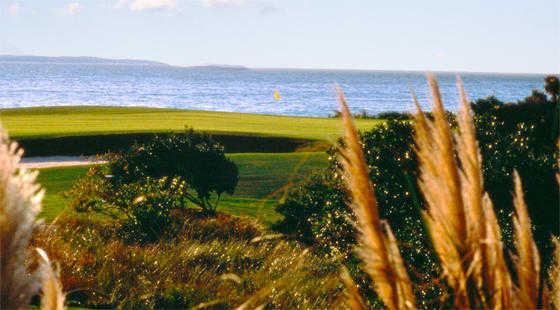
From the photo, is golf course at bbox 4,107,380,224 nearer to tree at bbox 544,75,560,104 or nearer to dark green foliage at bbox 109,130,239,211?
dark green foliage at bbox 109,130,239,211

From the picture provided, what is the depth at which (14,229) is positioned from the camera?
5.22 feet

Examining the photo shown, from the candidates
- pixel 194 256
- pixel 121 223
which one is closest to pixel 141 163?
pixel 121 223

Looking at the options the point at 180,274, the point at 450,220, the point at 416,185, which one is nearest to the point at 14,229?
the point at 450,220

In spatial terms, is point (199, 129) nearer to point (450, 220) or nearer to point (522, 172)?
point (522, 172)

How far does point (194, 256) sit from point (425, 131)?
8274 millimetres

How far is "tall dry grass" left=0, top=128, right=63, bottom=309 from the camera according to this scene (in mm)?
1568

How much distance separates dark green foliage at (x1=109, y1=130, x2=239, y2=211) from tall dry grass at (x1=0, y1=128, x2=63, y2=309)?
1420 cm

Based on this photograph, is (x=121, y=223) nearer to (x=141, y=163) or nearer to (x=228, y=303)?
(x=141, y=163)

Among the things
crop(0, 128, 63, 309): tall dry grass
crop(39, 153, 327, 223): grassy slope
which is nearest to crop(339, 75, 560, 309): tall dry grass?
crop(0, 128, 63, 309): tall dry grass

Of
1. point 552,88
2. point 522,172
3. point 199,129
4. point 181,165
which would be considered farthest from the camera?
point 199,129

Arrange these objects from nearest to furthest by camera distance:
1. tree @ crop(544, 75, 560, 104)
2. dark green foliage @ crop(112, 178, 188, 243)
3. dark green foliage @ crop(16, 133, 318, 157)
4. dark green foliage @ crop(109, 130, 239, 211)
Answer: dark green foliage @ crop(112, 178, 188, 243), dark green foliage @ crop(109, 130, 239, 211), tree @ crop(544, 75, 560, 104), dark green foliage @ crop(16, 133, 318, 157)

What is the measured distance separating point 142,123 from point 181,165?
18.3 m

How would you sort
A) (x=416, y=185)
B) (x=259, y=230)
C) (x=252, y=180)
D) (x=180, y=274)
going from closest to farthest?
(x=180, y=274) → (x=416, y=185) → (x=259, y=230) → (x=252, y=180)

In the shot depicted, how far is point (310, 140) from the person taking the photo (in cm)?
2900
